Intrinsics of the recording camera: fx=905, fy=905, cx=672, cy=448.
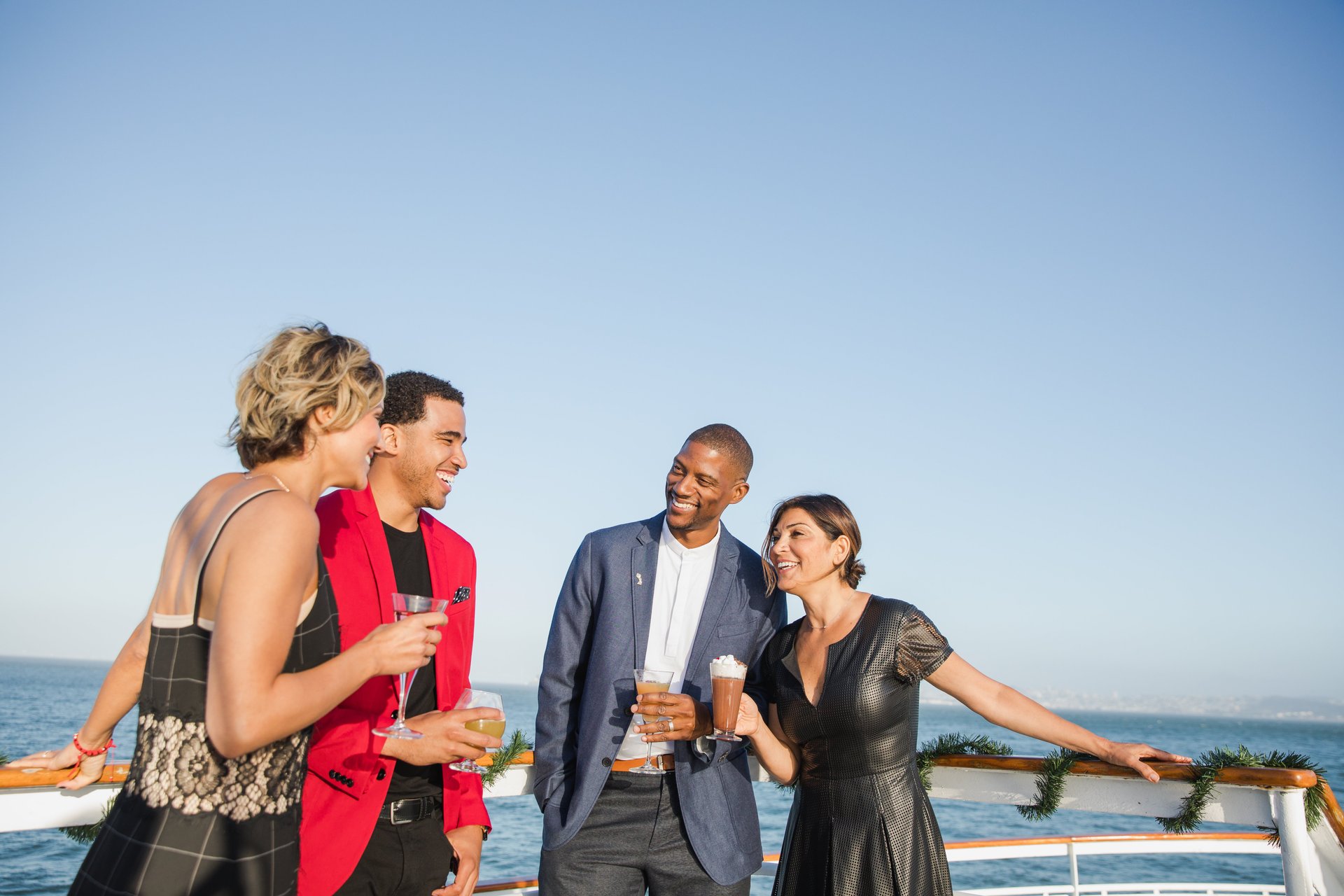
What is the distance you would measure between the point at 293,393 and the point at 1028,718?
2493 millimetres

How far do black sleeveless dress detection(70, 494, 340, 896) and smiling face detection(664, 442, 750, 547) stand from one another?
194 centimetres

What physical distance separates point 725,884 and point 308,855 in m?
1.46

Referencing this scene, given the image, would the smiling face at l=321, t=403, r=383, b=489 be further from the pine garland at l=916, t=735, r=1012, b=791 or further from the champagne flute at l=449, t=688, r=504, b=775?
the pine garland at l=916, t=735, r=1012, b=791

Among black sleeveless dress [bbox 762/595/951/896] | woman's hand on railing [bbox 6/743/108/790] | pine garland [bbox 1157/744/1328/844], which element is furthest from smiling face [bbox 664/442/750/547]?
woman's hand on railing [bbox 6/743/108/790]

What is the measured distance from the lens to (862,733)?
3.14 meters

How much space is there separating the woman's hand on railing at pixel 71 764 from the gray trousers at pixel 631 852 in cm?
154

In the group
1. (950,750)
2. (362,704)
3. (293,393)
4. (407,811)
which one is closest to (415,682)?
(362,704)

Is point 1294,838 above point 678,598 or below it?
below

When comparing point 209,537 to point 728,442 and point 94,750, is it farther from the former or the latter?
point 728,442

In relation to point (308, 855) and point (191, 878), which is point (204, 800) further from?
point (308, 855)

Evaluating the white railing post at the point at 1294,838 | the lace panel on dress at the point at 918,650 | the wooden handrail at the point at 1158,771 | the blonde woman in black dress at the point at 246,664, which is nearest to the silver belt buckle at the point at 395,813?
the blonde woman in black dress at the point at 246,664

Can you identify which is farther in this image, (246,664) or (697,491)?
(697,491)

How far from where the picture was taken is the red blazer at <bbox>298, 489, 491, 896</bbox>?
8.81 ft

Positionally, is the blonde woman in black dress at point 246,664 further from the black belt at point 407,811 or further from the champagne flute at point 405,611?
the black belt at point 407,811
